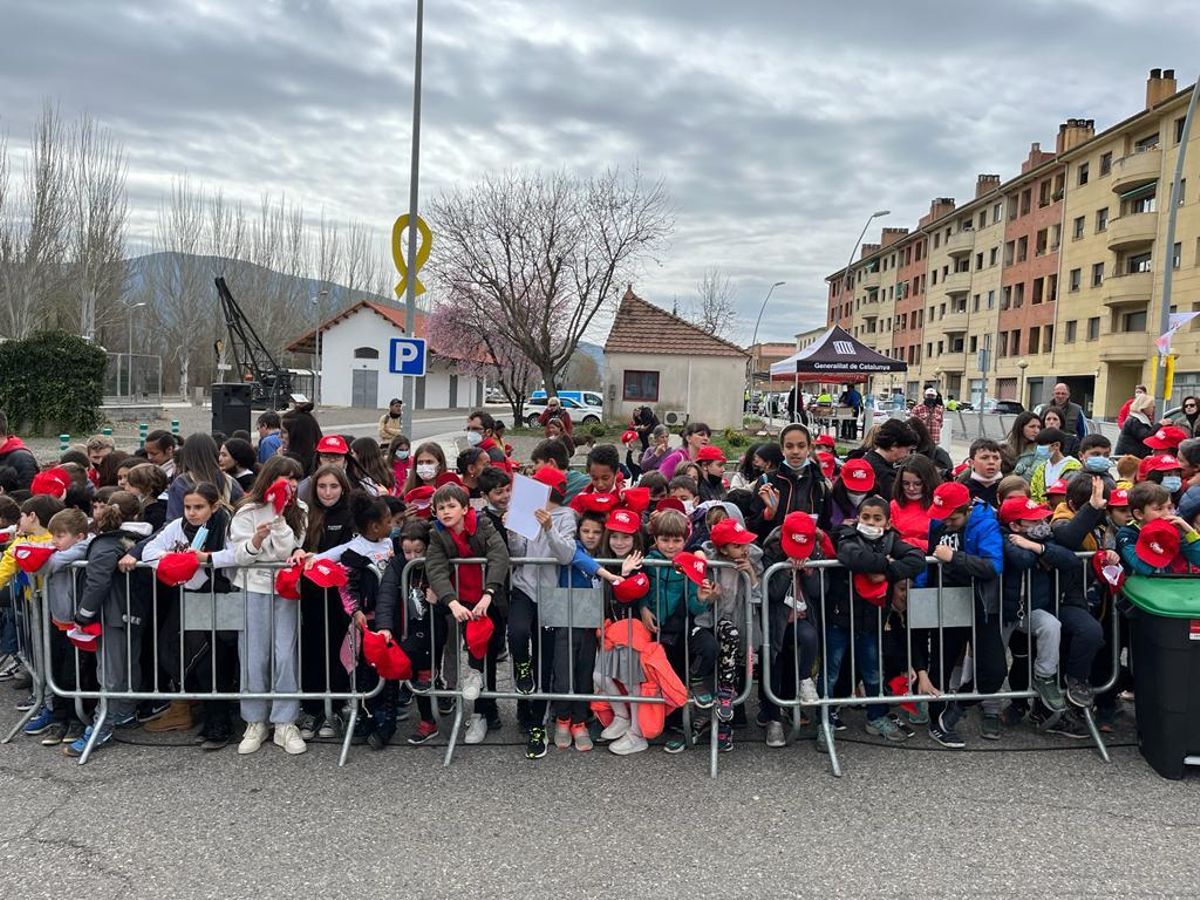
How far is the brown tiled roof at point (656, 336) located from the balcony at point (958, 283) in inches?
1532

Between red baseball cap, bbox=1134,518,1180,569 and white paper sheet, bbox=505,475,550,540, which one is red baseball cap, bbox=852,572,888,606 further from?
white paper sheet, bbox=505,475,550,540

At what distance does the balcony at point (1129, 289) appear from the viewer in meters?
42.4

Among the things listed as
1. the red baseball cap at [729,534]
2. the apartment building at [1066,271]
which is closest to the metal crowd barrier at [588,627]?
the red baseball cap at [729,534]

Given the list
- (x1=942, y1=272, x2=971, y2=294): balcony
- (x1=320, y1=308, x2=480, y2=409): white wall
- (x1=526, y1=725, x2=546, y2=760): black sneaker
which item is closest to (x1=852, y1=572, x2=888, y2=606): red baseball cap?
(x1=526, y1=725, x2=546, y2=760): black sneaker

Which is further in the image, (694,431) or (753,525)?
(694,431)

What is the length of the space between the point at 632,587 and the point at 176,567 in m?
2.41

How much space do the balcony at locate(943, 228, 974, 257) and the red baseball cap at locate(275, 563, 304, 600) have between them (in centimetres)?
6889

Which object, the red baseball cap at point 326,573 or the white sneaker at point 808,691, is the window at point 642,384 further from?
the red baseball cap at point 326,573

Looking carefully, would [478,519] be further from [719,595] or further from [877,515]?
[877,515]

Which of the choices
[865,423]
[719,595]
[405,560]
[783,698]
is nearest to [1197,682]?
[783,698]

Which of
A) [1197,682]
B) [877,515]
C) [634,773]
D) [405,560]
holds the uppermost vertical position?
[877,515]

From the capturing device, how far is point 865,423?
2447 cm

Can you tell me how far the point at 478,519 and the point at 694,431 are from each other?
3295 millimetres

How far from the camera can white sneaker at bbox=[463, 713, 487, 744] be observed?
4652 mm
